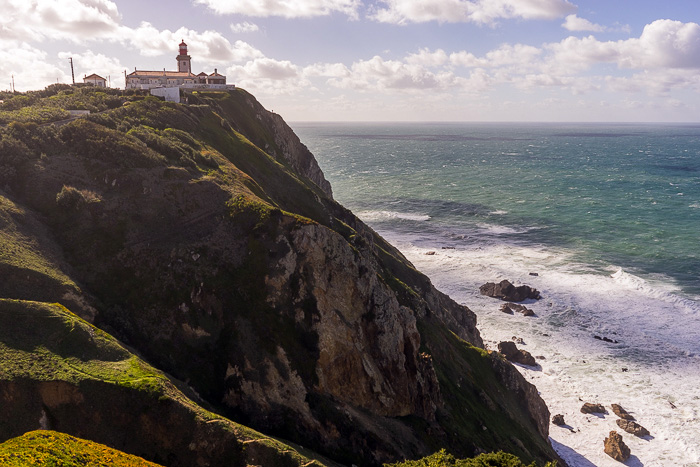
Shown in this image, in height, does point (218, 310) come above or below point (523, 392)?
above

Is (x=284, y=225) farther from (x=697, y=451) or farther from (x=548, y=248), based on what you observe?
(x=548, y=248)

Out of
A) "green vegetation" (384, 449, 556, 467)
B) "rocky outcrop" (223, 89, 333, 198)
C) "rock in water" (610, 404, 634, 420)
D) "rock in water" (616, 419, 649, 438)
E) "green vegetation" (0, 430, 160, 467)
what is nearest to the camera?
"green vegetation" (0, 430, 160, 467)

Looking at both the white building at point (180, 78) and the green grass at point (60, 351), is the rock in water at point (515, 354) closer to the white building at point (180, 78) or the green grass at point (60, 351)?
the green grass at point (60, 351)

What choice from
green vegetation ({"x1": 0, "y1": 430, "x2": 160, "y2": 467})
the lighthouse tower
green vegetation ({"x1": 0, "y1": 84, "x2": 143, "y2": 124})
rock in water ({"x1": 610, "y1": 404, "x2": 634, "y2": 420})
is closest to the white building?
the lighthouse tower

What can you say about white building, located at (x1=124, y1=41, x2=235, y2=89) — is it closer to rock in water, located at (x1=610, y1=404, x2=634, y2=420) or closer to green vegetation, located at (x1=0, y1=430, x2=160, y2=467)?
green vegetation, located at (x1=0, y1=430, x2=160, y2=467)

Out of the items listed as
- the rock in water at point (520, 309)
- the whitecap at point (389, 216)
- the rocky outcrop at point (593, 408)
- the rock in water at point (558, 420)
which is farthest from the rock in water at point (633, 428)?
the whitecap at point (389, 216)

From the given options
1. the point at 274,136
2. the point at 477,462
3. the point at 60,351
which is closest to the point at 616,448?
the point at 477,462

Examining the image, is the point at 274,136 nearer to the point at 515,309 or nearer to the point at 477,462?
the point at 515,309
